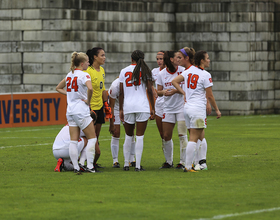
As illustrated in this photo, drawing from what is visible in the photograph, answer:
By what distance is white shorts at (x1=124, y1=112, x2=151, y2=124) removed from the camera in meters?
10.5

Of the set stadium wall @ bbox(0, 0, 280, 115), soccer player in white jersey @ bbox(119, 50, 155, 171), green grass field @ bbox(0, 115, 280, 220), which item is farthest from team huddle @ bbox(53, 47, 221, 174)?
stadium wall @ bbox(0, 0, 280, 115)

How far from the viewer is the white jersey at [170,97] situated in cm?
1093

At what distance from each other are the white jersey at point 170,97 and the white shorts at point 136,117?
542mm

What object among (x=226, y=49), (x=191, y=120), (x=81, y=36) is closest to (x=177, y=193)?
(x=191, y=120)

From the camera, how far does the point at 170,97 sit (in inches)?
431

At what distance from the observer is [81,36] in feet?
78.5

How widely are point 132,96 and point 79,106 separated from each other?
102 cm

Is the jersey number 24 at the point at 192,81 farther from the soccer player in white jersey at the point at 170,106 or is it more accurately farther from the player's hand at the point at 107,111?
the player's hand at the point at 107,111

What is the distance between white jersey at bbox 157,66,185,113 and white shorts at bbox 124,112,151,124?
0.54m

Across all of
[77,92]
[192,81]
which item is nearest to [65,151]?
[77,92]

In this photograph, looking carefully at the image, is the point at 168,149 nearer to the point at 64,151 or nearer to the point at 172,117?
the point at 172,117

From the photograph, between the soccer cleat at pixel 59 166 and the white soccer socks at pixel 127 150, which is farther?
the white soccer socks at pixel 127 150

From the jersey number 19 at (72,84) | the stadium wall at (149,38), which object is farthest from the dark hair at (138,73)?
the stadium wall at (149,38)

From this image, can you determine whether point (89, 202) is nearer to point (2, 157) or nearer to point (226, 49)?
point (2, 157)
